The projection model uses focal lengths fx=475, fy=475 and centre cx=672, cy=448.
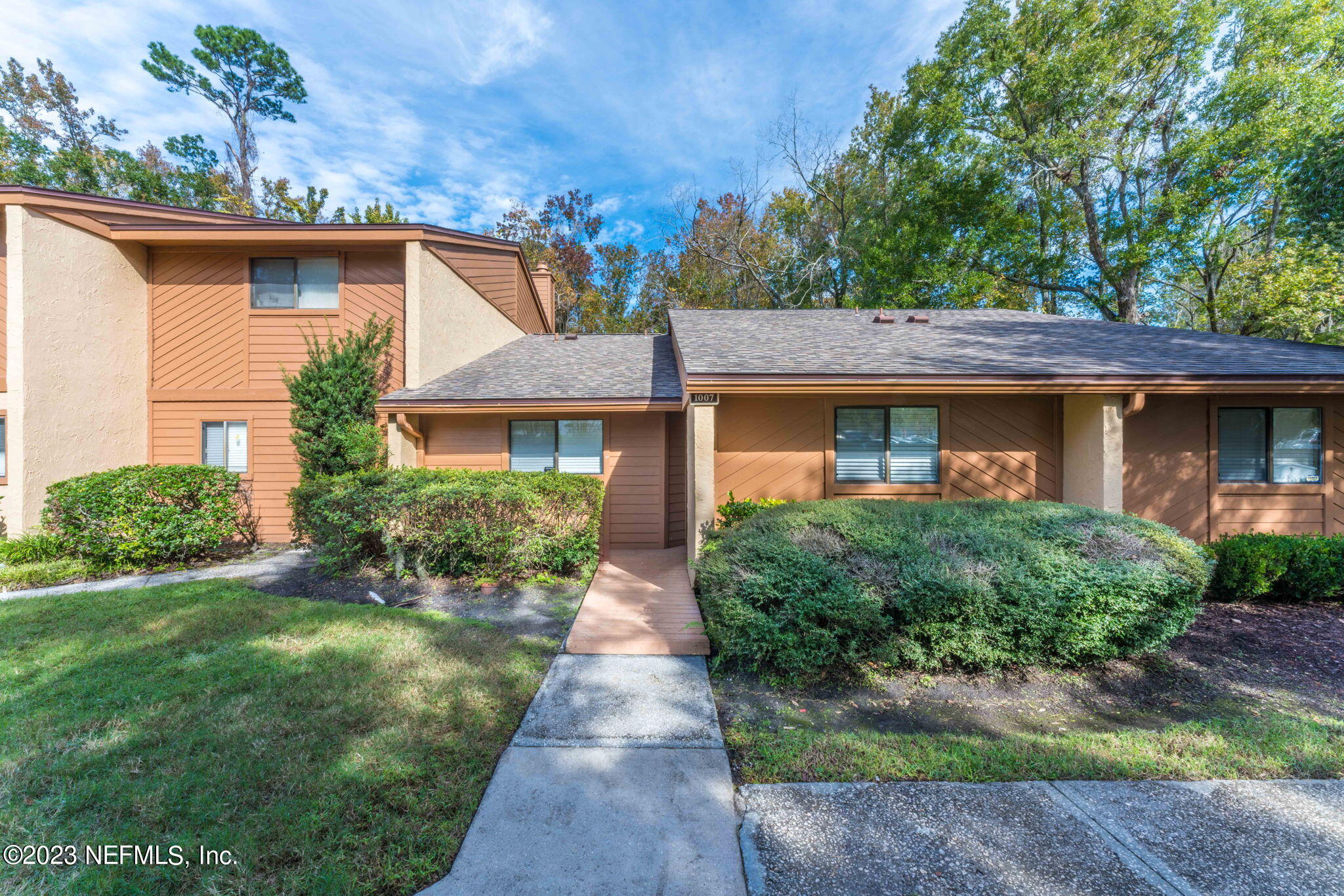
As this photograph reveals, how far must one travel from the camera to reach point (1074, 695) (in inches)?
148

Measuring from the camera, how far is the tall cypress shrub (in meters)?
7.70

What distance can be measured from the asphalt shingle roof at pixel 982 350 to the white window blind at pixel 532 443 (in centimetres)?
273

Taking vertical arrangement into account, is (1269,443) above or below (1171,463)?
above

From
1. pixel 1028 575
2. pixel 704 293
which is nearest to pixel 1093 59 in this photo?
pixel 704 293

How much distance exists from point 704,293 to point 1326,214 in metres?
17.0

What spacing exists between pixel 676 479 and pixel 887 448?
3.42 m

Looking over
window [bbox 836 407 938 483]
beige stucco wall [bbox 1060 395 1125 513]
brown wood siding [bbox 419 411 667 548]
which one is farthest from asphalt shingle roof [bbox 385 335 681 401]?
beige stucco wall [bbox 1060 395 1125 513]

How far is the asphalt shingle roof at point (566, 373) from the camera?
767cm

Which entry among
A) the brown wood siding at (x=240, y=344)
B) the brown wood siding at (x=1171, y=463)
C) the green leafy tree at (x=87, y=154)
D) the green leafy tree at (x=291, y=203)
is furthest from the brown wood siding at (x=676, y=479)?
the green leafy tree at (x=87, y=154)

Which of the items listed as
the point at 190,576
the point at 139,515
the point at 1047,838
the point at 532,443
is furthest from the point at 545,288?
the point at 1047,838

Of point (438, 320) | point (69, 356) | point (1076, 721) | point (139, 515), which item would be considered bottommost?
point (1076, 721)

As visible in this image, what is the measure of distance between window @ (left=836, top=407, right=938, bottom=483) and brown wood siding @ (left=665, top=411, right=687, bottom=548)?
2670 mm

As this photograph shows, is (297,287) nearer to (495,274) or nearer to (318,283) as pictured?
(318,283)

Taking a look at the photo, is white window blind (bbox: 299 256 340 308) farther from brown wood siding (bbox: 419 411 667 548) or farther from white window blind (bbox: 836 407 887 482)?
white window blind (bbox: 836 407 887 482)
